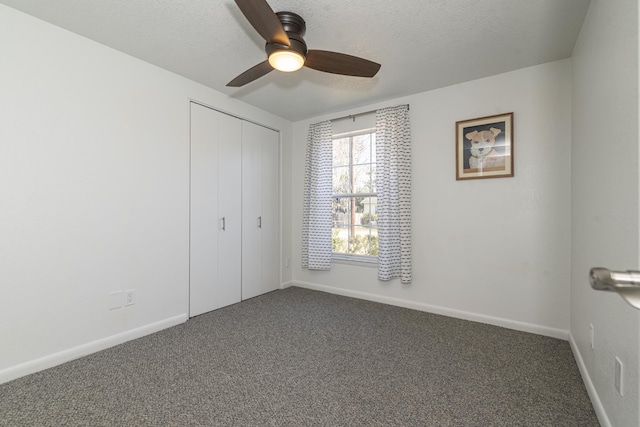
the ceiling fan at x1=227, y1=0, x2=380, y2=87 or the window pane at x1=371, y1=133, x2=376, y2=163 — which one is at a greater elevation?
the ceiling fan at x1=227, y1=0, x2=380, y2=87

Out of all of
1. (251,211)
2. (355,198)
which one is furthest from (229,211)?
(355,198)

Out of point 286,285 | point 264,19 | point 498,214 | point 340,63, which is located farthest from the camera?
point 286,285

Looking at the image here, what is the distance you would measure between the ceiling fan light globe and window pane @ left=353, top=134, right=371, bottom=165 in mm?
1796

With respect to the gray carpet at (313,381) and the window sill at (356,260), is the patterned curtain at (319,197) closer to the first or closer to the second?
the window sill at (356,260)

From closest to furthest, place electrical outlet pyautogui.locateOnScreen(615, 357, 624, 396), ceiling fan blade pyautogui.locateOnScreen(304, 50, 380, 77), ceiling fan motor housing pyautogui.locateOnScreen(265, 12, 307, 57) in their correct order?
electrical outlet pyautogui.locateOnScreen(615, 357, 624, 396) → ceiling fan motor housing pyautogui.locateOnScreen(265, 12, 307, 57) → ceiling fan blade pyautogui.locateOnScreen(304, 50, 380, 77)

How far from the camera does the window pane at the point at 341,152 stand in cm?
379

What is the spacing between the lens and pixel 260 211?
147 inches

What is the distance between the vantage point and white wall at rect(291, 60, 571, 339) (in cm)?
247

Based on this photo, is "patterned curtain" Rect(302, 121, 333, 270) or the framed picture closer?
the framed picture

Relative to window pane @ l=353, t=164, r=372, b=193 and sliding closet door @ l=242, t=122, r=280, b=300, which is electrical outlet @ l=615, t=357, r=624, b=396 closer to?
window pane @ l=353, t=164, r=372, b=193

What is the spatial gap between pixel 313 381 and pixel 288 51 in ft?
6.90

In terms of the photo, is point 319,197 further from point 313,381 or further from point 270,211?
point 313,381

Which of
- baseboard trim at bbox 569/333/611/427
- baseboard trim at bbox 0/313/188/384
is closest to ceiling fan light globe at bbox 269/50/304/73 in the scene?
baseboard trim at bbox 0/313/188/384

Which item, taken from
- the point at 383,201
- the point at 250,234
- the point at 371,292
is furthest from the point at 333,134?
the point at 371,292
